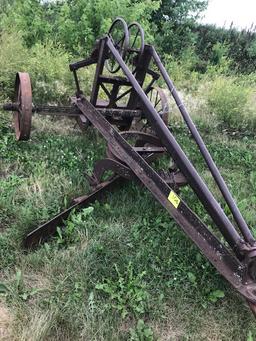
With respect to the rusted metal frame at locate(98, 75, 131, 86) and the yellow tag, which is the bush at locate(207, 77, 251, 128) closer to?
the rusted metal frame at locate(98, 75, 131, 86)

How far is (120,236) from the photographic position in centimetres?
340

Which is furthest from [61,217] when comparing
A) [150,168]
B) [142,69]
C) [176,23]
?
[176,23]

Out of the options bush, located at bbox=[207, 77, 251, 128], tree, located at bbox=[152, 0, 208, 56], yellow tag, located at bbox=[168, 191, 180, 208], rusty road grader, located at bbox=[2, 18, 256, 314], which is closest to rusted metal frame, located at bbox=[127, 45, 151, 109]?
rusty road grader, located at bbox=[2, 18, 256, 314]

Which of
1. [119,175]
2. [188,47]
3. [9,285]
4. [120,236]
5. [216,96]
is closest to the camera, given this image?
[9,285]

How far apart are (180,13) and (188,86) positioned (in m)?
6.15

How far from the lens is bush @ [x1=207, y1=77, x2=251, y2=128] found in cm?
604

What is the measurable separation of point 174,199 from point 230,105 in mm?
3604

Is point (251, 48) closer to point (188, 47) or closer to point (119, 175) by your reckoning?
point (188, 47)

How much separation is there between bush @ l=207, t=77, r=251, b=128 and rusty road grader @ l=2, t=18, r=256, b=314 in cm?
156

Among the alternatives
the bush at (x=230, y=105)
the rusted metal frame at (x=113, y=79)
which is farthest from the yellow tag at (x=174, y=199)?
the bush at (x=230, y=105)

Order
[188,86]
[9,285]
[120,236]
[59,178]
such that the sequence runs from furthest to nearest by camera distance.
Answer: [188,86]
[59,178]
[120,236]
[9,285]

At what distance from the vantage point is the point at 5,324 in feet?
8.90

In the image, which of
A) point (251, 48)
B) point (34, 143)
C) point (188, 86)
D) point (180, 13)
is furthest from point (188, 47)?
point (34, 143)

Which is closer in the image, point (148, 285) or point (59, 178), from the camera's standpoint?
point (148, 285)
